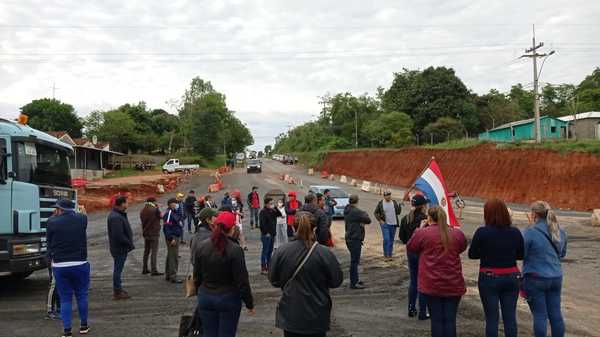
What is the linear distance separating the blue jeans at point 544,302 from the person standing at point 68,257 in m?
5.54

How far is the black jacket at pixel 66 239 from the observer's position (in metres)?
6.78

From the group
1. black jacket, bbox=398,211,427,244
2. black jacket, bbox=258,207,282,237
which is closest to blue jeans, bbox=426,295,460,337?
black jacket, bbox=398,211,427,244

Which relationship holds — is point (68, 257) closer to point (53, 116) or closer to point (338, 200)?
point (338, 200)

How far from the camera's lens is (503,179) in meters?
37.1

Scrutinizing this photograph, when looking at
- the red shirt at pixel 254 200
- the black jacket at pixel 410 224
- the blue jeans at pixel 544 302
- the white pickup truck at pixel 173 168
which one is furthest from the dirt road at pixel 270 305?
the white pickup truck at pixel 173 168

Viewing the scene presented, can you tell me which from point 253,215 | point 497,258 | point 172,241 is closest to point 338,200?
point 253,215

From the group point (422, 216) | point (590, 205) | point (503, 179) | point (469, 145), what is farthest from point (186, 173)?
point (422, 216)

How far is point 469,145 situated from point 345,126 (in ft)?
137

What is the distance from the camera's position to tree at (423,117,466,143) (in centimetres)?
5588

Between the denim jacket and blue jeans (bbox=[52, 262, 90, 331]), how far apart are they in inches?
218

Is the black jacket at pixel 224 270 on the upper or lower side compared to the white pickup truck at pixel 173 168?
lower

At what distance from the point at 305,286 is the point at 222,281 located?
2.80 ft

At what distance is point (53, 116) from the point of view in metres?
74.4

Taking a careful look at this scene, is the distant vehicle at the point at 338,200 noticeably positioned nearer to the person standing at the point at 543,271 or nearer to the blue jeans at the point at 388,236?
the blue jeans at the point at 388,236
